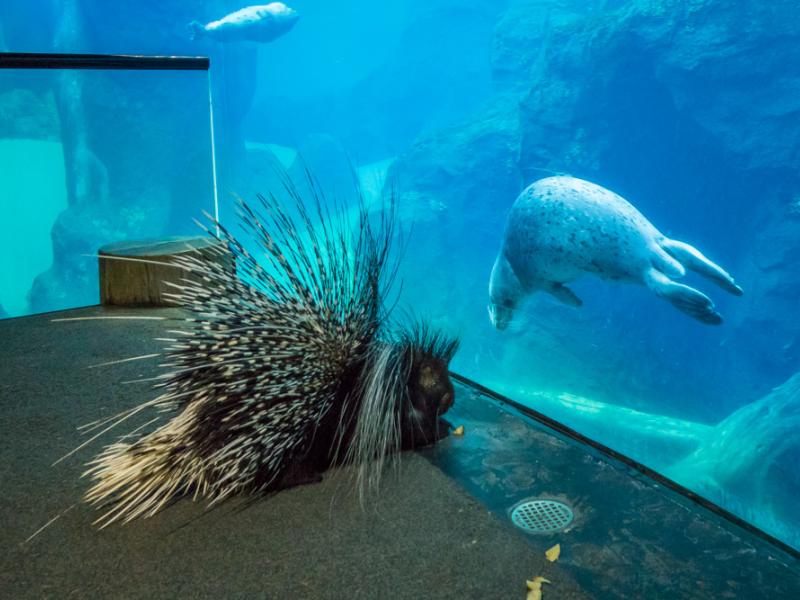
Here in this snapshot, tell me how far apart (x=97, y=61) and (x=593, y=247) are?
3.83 metres

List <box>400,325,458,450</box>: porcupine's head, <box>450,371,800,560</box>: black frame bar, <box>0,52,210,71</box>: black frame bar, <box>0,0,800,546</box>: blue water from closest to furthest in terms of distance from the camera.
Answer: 1. <box>450,371,800,560</box>: black frame bar
2. <box>400,325,458,450</box>: porcupine's head
3. <box>0,52,210,71</box>: black frame bar
4. <box>0,0,800,546</box>: blue water

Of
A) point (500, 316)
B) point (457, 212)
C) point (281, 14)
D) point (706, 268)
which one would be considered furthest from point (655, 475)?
point (281, 14)

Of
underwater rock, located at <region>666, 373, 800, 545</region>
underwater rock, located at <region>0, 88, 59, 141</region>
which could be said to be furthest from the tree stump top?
underwater rock, located at <region>0, 88, 59, 141</region>

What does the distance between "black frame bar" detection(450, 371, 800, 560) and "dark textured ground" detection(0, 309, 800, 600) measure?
4 centimetres

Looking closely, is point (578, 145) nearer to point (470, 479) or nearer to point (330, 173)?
point (470, 479)

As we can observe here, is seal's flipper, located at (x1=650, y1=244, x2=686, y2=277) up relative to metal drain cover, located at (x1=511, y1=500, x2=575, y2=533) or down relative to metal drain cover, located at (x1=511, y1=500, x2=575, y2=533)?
up

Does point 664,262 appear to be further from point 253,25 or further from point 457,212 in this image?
point 253,25

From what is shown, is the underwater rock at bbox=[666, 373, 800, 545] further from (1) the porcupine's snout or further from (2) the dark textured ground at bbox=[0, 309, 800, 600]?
(1) the porcupine's snout

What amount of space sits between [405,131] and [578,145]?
2696 cm

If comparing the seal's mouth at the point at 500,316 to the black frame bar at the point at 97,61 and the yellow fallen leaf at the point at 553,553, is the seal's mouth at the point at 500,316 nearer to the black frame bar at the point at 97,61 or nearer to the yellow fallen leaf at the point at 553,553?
the black frame bar at the point at 97,61

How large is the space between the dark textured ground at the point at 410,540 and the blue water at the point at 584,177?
7.96 ft

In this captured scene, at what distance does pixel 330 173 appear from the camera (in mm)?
34719

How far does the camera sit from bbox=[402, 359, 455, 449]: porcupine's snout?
80.2 inches

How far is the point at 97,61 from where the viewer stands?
13.0 ft
